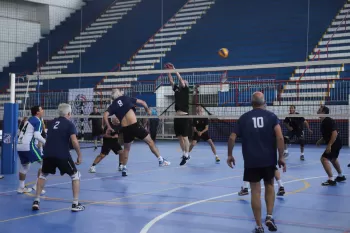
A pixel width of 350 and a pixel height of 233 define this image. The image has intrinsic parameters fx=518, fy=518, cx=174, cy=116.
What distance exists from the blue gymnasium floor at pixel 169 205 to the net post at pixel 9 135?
56cm

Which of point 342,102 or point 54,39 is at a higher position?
point 54,39

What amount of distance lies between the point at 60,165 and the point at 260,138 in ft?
10.2

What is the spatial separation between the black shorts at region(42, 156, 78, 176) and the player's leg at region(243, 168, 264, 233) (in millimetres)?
2747

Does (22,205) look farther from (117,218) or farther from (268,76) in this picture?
(268,76)

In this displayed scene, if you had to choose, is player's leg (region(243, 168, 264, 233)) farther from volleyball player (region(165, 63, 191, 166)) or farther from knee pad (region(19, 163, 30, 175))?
volleyball player (region(165, 63, 191, 166))

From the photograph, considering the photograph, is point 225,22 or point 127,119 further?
point 225,22

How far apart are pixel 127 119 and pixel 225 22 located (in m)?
19.7

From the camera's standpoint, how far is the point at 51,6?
113 feet

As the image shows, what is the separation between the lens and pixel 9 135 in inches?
485

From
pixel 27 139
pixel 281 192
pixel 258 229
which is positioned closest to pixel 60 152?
pixel 27 139

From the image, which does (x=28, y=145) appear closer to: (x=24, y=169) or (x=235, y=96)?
(x=24, y=169)

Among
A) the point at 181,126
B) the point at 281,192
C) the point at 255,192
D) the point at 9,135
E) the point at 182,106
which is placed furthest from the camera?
the point at 181,126

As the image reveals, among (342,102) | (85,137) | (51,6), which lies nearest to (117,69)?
(85,137)

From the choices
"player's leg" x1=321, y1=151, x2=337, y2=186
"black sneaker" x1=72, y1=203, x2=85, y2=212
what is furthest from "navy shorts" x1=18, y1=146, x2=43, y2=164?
"player's leg" x1=321, y1=151, x2=337, y2=186
